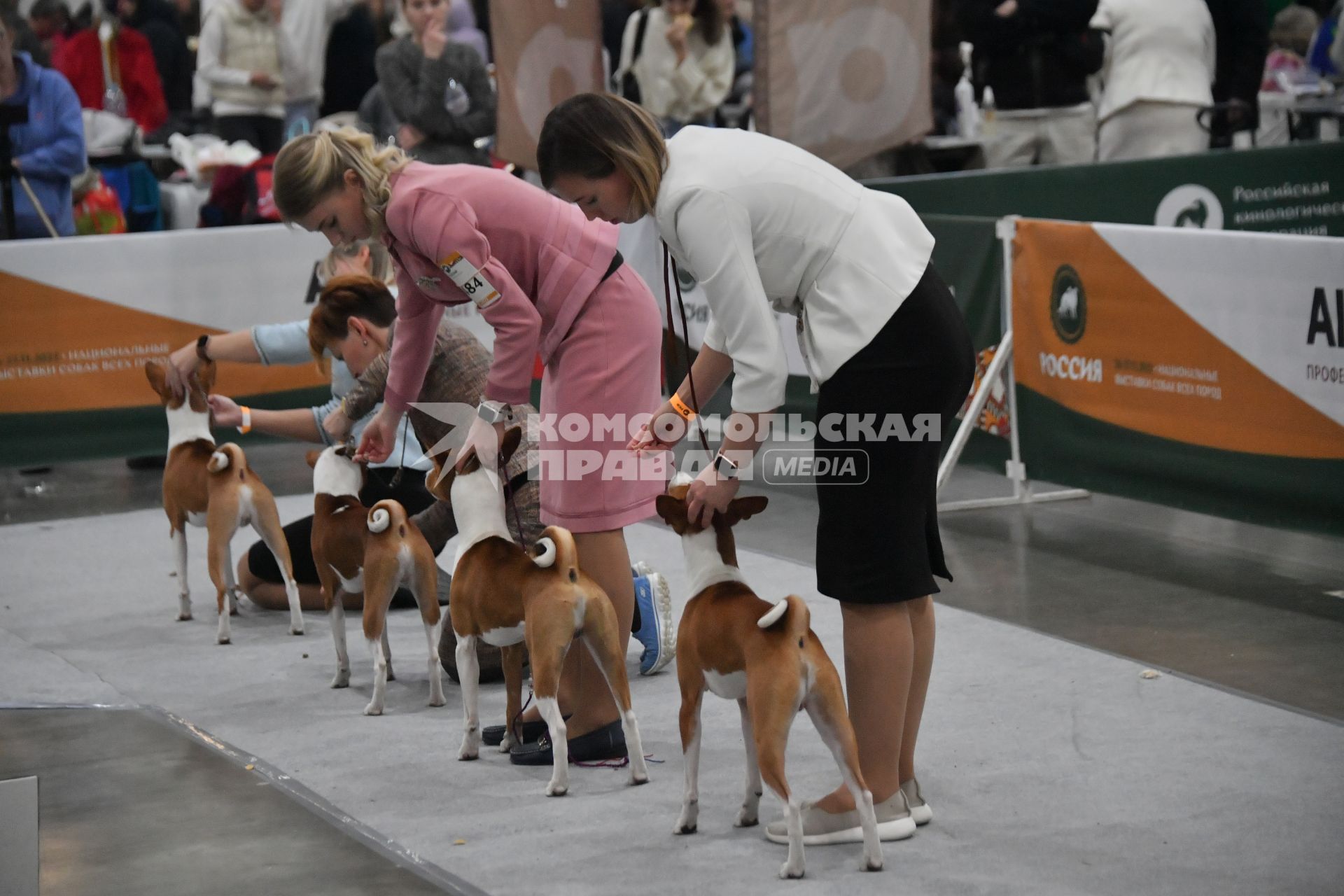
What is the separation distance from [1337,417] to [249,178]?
639 centimetres

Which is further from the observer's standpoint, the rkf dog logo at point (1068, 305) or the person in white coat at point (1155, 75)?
the person in white coat at point (1155, 75)

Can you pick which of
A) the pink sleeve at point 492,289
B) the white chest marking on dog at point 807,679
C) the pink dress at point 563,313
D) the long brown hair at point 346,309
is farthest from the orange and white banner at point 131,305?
the white chest marking on dog at point 807,679

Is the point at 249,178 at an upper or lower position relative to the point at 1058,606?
upper

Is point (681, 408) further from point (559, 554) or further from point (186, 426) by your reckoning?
point (186, 426)

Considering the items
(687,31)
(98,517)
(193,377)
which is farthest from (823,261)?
→ (687,31)

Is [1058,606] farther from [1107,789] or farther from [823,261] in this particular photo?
[823,261]

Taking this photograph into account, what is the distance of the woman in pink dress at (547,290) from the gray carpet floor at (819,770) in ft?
1.34

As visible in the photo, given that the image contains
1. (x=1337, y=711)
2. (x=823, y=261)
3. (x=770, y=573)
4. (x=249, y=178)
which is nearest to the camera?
(x=823, y=261)

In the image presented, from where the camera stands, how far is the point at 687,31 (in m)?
9.24

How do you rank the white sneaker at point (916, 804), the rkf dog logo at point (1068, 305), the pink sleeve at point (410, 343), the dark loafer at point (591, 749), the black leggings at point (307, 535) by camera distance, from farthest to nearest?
1. the rkf dog logo at point (1068, 305)
2. the black leggings at point (307, 535)
3. the pink sleeve at point (410, 343)
4. the dark loafer at point (591, 749)
5. the white sneaker at point (916, 804)

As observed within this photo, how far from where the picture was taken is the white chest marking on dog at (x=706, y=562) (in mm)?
3068

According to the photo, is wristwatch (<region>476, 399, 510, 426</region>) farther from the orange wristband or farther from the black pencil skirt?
the black pencil skirt

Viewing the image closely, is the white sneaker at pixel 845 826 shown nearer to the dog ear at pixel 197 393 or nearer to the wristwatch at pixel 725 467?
the wristwatch at pixel 725 467

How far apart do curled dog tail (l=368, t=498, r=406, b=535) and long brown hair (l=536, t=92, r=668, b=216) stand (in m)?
1.34
